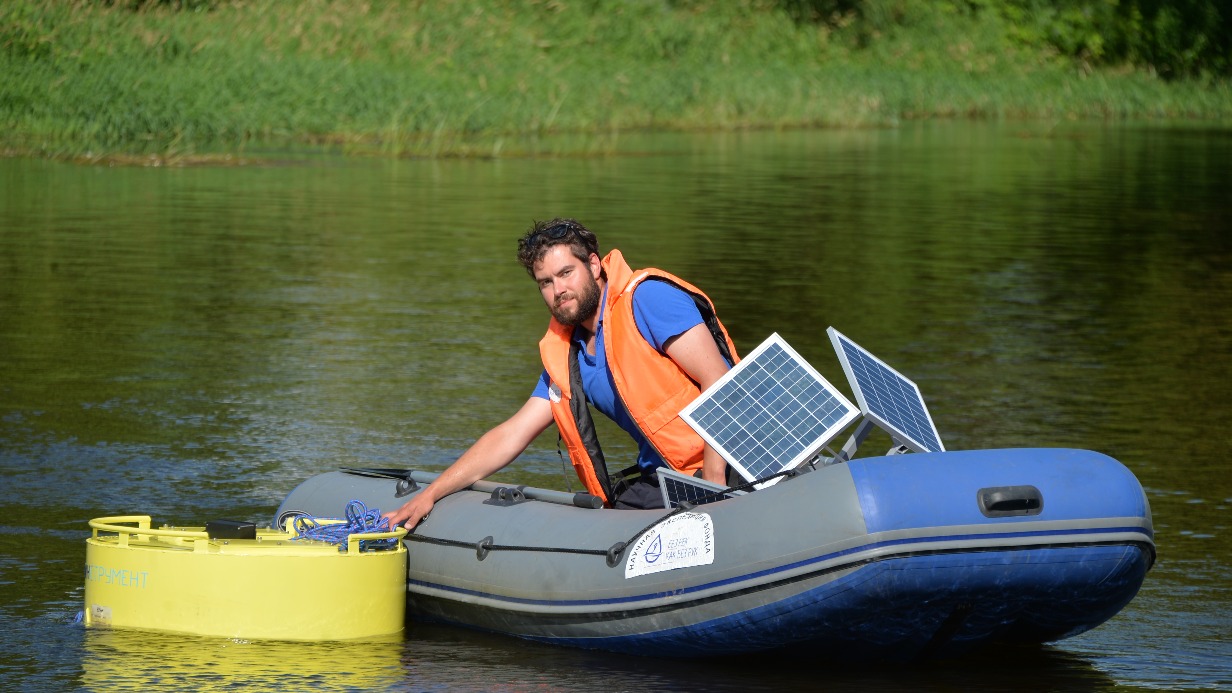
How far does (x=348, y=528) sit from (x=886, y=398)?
1631 mm

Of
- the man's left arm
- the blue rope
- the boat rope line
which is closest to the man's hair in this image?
the man's left arm

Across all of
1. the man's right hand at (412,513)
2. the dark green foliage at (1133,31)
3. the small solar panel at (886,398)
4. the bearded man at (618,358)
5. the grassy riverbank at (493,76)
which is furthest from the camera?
the dark green foliage at (1133,31)

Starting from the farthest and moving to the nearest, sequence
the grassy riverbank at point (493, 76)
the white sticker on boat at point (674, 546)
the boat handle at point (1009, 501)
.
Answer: the grassy riverbank at point (493, 76)
the white sticker on boat at point (674, 546)
the boat handle at point (1009, 501)

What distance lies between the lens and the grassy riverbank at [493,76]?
70.7 feet

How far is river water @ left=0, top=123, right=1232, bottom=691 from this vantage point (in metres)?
5.51

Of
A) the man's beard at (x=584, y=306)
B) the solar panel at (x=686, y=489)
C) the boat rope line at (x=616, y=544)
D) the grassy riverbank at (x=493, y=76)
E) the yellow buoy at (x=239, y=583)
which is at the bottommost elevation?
the yellow buoy at (x=239, y=583)

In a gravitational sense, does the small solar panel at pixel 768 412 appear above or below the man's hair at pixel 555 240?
below

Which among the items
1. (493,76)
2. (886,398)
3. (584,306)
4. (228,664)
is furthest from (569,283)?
(493,76)

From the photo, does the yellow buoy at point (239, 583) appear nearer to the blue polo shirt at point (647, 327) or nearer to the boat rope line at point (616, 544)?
the boat rope line at point (616, 544)

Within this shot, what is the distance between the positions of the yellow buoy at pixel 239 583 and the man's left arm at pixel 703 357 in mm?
940

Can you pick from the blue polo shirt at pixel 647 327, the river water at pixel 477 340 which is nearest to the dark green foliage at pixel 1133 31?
the river water at pixel 477 340

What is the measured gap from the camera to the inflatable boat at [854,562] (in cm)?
486

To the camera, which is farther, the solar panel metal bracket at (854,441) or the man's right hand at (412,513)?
the man's right hand at (412,513)

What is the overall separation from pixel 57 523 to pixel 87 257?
24.1 feet
